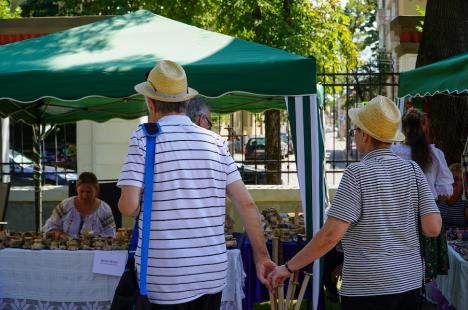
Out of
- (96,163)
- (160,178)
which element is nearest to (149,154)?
(160,178)

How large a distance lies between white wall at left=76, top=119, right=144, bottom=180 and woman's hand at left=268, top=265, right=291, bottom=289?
7099 mm

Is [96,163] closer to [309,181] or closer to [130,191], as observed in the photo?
[309,181]

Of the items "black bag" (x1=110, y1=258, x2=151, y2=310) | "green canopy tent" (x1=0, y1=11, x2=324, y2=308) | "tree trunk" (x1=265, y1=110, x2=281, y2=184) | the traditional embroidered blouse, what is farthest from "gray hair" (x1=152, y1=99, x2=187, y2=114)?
"tree trunk" (x1=265, y1=110, x2=281, y2=184)

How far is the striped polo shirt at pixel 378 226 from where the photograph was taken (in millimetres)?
→ 2869

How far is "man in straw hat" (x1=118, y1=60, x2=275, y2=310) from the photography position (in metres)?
2.58

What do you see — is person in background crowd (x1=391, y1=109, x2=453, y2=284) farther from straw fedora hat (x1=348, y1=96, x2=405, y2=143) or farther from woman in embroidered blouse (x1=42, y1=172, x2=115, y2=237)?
woman in embroidered blouse (x1=42, y1=172, x2=115, y2=237)

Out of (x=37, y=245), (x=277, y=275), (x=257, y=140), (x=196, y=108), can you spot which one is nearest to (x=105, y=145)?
(x=257, y=140)

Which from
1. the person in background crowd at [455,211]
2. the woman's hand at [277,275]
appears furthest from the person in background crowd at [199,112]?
the person in background crowd at [455,211]

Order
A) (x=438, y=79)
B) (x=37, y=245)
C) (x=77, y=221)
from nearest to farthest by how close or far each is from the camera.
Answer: (x=37, y=245) < (x=438, y=79) < (x=77, y=221)

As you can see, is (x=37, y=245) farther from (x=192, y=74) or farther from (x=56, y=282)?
(x=192, y=74)

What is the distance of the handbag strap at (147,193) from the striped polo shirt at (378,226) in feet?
2.52

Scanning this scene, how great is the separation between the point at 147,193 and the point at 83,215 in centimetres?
370

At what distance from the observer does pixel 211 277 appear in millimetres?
2637

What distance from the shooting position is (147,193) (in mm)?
2570
